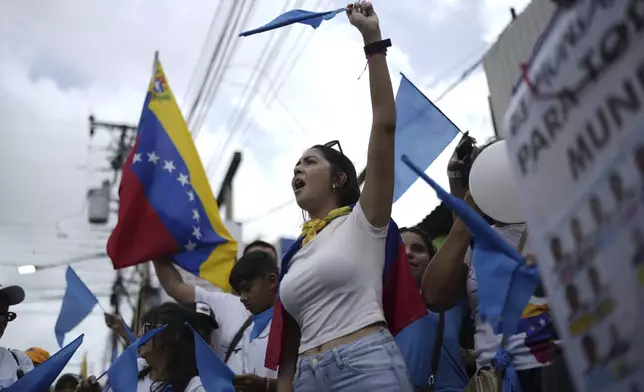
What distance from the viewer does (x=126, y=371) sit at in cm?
288

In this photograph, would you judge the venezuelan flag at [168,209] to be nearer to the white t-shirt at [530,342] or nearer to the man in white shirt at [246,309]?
the man in white shirt at [246,309]

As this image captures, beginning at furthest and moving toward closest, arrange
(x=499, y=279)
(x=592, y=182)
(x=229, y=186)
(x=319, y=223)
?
1. (x=229, y=186)
2. (x=319, y=223)
3. (x=499, y=279)
4. (x=592, y=182)

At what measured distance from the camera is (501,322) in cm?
131

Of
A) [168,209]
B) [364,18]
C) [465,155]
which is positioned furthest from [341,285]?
[168,209]

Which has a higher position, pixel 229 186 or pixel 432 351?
pixel 229 186

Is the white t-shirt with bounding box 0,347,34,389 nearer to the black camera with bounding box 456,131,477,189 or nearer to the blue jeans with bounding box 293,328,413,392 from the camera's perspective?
the blue jeans with bounding box 293,328,413,392

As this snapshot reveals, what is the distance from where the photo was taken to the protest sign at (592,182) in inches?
34.2

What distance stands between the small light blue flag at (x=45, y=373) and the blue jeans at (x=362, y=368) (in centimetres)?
150

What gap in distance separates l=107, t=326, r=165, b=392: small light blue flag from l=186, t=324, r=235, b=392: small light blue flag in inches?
20.3

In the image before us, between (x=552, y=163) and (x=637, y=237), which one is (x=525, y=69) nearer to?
(x=552, y=163)

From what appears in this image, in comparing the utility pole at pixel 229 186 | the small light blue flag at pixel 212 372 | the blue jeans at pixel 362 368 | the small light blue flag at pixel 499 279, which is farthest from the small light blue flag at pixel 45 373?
the utility pole at pixel 229 186

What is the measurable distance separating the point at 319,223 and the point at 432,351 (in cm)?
80

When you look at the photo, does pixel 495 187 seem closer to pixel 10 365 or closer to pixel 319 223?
pixel 319 223

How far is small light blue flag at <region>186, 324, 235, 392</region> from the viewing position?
7.76ft
